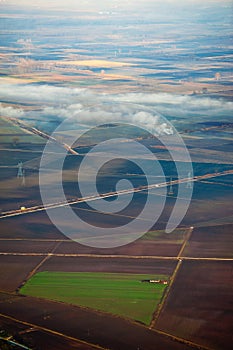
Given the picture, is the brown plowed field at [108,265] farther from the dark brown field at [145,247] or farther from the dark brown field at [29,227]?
the dark brown field at [29,227]

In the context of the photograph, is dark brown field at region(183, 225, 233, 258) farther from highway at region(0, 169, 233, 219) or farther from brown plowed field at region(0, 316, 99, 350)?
brown plowed field at region(0, 316, 99, 350)

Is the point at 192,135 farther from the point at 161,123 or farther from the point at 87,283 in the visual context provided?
the point at 87,283

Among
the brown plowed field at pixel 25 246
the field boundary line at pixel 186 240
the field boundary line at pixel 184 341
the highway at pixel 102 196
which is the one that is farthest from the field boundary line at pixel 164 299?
the highway at pixel 102 196

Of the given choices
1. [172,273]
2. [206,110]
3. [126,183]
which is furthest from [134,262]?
[206,110]

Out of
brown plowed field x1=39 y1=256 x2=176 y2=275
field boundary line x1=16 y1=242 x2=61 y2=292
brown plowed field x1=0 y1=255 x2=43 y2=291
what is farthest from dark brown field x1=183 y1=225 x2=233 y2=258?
brown plowed field x1=0 y1=255 x2=43 y2=291

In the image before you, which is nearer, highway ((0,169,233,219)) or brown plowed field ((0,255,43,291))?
brown plowed field ((0,255,43,291))
